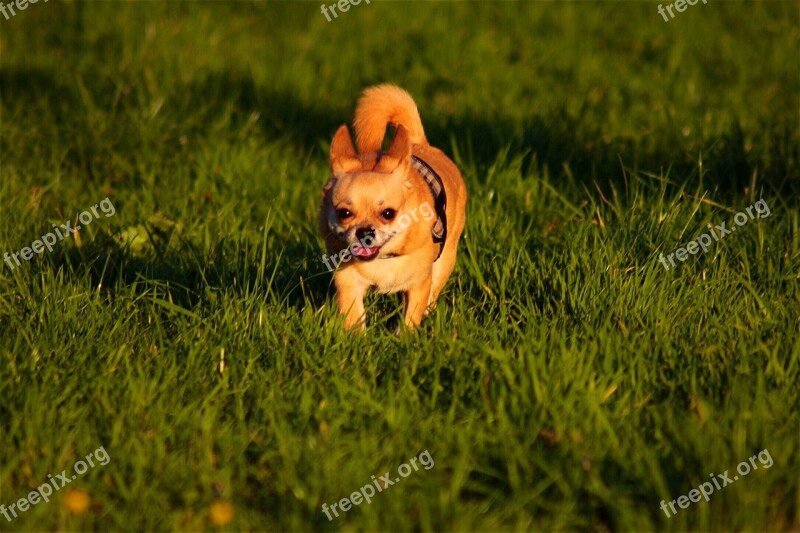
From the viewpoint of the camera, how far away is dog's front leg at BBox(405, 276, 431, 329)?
3.94 m

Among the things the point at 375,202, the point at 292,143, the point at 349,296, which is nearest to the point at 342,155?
the point at 375,202

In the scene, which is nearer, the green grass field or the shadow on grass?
the green grass field

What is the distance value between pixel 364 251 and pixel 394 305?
0.66 m

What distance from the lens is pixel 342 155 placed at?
158 inches

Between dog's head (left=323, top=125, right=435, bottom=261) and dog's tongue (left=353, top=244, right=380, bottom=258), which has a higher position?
dog's head (left=323, top=125, right=435, bottom=261)
